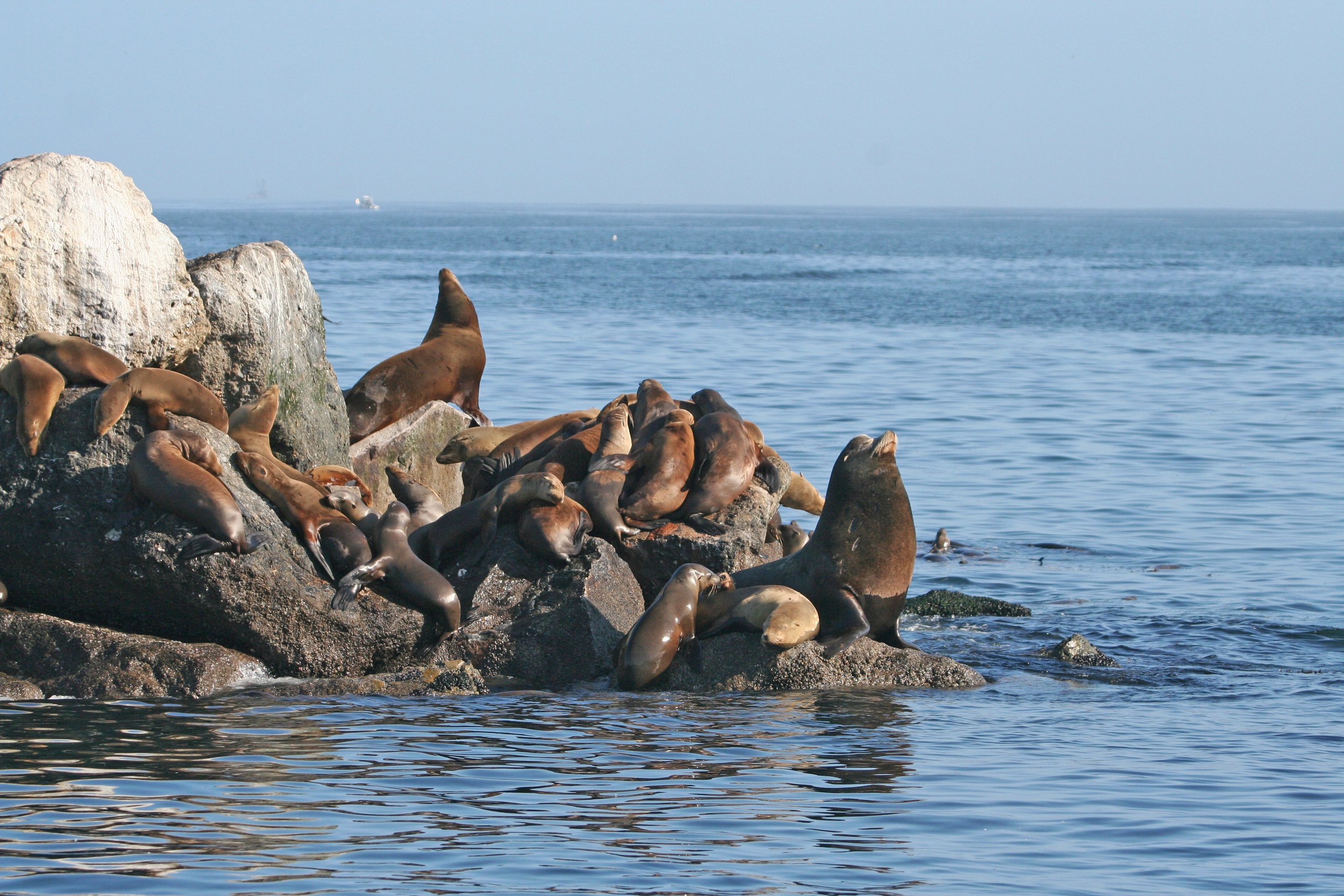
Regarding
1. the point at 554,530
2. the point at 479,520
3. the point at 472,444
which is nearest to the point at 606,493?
the point at 554,530

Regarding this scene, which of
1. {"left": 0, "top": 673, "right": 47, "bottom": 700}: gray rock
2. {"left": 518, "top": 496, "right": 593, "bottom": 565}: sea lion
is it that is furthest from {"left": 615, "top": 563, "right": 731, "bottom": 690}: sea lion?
{"left": 0, "top": 673, "right": 47, "bottom": 700}: gray rock

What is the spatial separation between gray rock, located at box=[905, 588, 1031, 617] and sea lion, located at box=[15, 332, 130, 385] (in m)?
5.43

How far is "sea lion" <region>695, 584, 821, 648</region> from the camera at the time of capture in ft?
25.8

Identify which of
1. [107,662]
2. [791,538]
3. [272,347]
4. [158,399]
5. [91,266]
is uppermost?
[91,266]

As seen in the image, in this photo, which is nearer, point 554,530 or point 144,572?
point 144,572

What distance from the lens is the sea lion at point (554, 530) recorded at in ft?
27.6

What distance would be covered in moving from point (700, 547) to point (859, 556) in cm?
93

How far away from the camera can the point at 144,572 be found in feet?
25.4

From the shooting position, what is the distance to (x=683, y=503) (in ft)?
29.8

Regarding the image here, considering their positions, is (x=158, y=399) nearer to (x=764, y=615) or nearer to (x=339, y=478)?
(x=339, y=478)

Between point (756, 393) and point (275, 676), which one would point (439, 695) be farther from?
point (756, 393)

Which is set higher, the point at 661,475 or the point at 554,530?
the point at 661,475

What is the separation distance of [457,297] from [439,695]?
6203 millimetres

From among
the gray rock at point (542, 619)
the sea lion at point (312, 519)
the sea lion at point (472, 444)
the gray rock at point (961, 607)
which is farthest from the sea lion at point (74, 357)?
the gray rock at point (961, 607)
